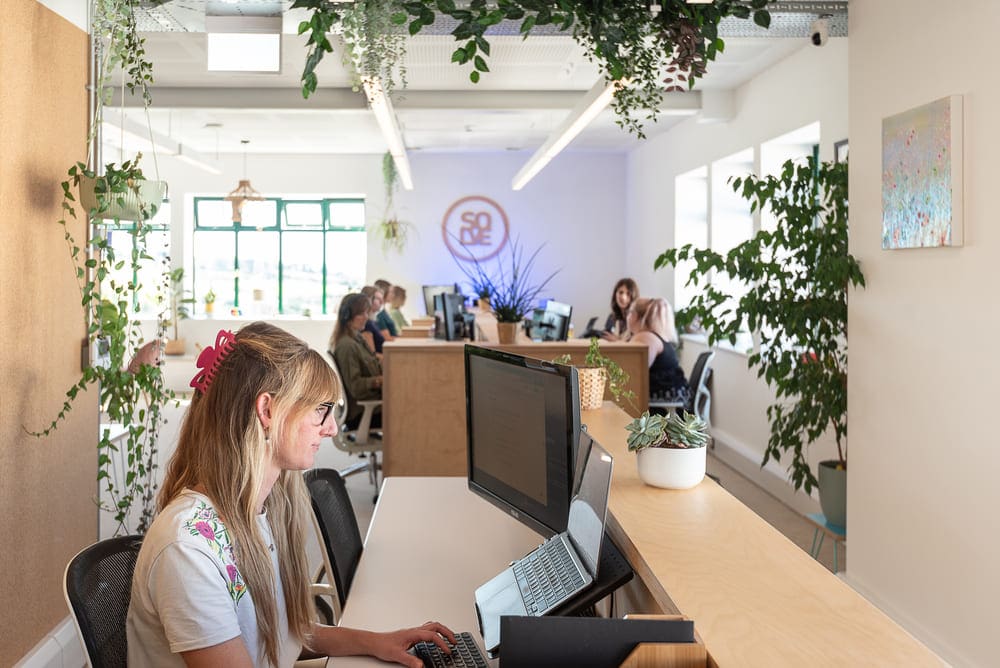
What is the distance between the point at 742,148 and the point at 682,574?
625cm

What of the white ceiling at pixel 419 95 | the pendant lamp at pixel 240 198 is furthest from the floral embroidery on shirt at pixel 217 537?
the pendant lamp at pixel 240 198

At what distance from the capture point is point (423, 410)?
178 inches

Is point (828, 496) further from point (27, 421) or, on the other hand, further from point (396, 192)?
point (396, 192)

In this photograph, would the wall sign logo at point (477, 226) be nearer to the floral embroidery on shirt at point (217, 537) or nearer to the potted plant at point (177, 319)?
the potted plant at point (177, 319)

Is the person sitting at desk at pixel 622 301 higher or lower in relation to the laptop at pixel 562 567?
higher

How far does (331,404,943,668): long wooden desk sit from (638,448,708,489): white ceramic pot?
3cm

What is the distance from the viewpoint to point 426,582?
213 cm

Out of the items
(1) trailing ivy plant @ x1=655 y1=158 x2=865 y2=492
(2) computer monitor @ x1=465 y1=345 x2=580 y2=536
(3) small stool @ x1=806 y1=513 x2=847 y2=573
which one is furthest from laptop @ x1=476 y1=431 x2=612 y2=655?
(3) small stool @ x1=806 y1=513 x2=847 y2=573

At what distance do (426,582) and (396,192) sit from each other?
403 inches

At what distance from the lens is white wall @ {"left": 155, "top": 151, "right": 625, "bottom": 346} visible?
11.9 m

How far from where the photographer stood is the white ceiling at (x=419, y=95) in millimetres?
6164

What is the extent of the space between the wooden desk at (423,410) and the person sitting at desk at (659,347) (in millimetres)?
1799

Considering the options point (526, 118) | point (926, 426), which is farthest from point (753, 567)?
point (526, 118)

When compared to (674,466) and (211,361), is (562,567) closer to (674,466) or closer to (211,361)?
(674,466)
